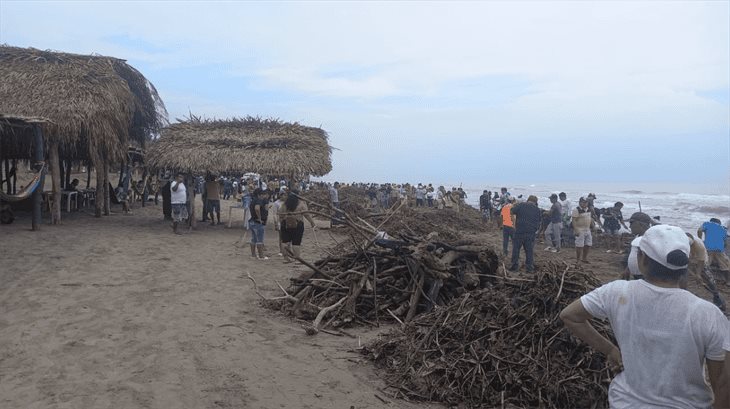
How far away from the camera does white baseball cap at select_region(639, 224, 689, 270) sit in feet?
7.13

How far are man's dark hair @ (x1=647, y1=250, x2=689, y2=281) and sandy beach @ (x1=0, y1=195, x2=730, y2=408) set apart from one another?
2.70 m

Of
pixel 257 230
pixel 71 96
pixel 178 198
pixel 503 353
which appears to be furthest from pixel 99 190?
pixel 503 353

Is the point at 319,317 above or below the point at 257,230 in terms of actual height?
below

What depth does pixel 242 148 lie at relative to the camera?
1623 centimetres

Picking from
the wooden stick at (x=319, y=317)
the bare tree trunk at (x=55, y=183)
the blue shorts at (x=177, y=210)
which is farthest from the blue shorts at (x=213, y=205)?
the wooden stick at (x=319, y=317)

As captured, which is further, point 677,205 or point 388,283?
point 677,205

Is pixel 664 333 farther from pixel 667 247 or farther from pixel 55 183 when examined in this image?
pixel 55 183

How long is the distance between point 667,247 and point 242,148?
1502 centimetres

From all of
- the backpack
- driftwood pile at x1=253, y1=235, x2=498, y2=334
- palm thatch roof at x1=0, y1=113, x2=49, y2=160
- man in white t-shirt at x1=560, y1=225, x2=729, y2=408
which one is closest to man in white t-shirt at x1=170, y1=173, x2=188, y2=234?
palm thatch roof at x1=0, y1=113, x2=49, y2=160

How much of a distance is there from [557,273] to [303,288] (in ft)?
12.2

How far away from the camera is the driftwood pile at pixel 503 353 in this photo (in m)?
4.35

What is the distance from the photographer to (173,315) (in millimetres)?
6699

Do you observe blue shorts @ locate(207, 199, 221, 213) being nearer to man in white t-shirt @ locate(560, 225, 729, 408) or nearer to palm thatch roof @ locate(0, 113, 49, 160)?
palm thatch roof @ locate(0, 113, 49, 160)

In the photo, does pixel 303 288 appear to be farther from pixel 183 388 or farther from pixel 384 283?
pixel 183 388
